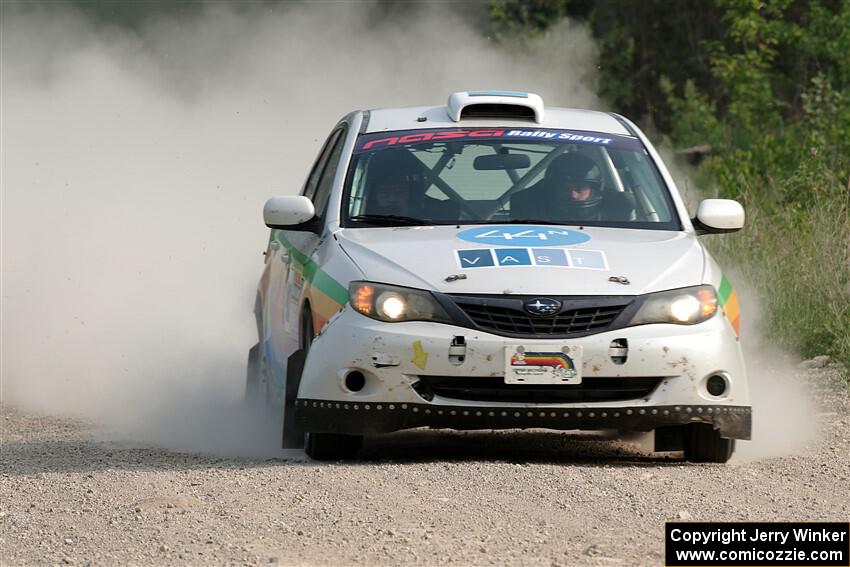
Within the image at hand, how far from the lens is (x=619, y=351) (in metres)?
7.70

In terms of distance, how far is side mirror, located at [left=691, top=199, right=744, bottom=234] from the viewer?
863 cm

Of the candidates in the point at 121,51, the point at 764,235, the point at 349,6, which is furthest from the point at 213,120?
the point at 764,235

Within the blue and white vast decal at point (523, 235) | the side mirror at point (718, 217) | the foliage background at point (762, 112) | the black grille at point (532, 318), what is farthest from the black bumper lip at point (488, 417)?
the foliage background at point (762, 112)

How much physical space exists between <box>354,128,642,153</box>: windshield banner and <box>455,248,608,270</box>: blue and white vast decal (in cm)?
125

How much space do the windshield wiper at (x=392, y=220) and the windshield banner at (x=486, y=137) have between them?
0.58 m

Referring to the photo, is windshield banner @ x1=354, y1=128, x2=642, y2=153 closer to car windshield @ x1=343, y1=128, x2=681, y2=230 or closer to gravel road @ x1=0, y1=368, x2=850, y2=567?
car windshield @ x1=343, y1=128, x2=681, y2=230

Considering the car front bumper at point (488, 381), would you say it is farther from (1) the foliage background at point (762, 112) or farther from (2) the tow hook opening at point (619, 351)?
(1) the foliage background at point (762, 112)

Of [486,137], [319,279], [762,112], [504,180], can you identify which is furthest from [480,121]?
[762,112]

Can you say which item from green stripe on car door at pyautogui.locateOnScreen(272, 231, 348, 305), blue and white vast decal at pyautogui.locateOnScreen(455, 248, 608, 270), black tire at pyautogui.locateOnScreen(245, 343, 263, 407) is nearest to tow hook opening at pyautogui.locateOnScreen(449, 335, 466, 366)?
blue and white vast decal at pyautogui.locateOnScreen(455, 248, 608, 270)

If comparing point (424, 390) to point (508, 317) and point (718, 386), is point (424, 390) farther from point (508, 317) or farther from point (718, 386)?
point (718, 386)

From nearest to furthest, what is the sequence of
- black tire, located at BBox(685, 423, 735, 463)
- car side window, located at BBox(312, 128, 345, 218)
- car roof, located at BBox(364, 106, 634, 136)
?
black tire, located at BBox(685, 423, 735, 463)
car side window, located at BBox(312, 128, 345, 218)
car roof, located at BBox(364, 106, 634, 136)

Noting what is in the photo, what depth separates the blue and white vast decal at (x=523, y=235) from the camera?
816 cm

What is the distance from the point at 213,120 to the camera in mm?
20297

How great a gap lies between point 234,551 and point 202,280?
9.82 metres
